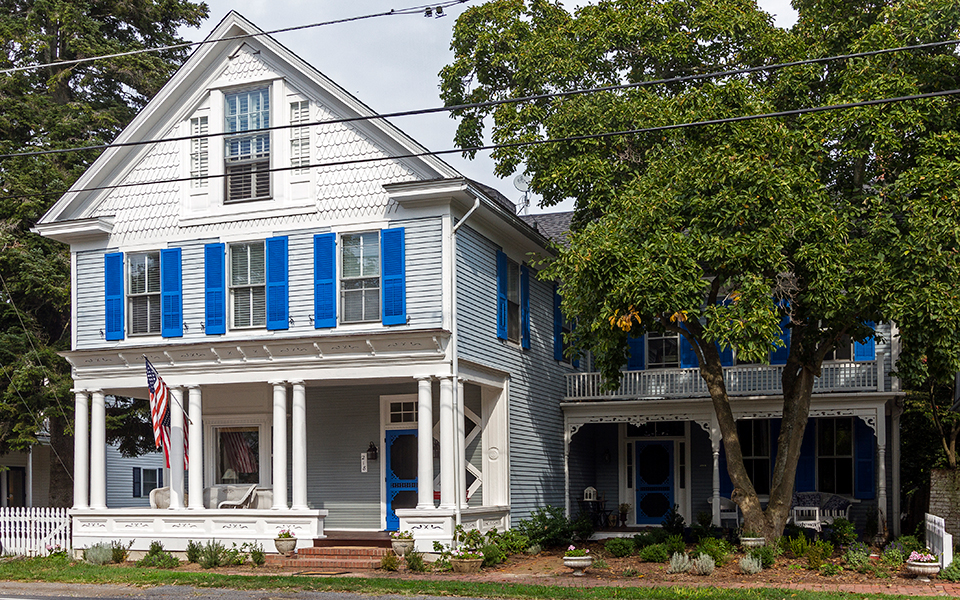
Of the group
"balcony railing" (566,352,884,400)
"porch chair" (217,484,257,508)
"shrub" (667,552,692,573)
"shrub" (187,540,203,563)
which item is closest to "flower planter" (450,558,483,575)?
"shrub" (667,552,692,573)

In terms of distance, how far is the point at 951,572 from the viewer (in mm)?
14703

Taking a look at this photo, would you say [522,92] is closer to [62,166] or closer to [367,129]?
[367,129]

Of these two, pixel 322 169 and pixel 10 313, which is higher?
pixel 322 169

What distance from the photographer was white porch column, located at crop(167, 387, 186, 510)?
63.5ft

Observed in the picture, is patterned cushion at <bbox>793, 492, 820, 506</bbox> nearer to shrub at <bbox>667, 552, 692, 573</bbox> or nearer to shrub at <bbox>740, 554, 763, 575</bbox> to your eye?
shrub at <bbox>740, 554, 763, 575</bbox>

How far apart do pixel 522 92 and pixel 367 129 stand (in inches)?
171

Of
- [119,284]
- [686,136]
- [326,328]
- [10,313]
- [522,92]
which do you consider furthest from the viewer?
[10,313]

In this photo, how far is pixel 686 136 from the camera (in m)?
17.3

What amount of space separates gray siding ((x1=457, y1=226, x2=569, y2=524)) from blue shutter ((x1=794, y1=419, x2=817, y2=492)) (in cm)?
561

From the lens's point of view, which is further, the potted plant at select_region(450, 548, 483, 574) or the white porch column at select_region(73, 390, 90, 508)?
the white porch column at select_region(73, 390, 90, 508)

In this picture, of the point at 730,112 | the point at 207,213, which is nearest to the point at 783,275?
the point at 730,112

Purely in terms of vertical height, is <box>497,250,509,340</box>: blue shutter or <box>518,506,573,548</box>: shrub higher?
<box>497,250,509,340</box>: blue shutter

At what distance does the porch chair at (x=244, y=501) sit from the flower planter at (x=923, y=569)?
40.6 feet

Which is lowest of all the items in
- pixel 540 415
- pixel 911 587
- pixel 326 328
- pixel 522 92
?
pixel 911 587
